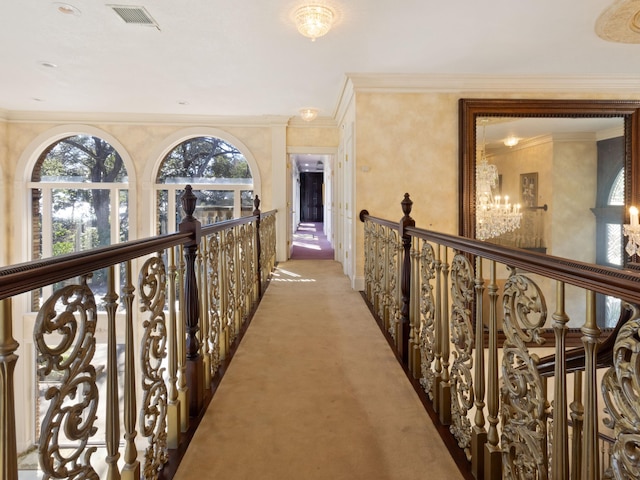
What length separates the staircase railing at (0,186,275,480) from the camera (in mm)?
825

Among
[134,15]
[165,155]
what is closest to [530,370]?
[134,15]

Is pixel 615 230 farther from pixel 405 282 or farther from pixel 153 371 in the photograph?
pixel 153 371

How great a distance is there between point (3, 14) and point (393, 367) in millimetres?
4471

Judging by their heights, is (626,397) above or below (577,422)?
above

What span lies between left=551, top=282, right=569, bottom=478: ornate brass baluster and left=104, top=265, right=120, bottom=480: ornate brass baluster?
1.25 metres

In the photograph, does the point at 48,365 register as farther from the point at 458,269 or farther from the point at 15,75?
the point at 15,75

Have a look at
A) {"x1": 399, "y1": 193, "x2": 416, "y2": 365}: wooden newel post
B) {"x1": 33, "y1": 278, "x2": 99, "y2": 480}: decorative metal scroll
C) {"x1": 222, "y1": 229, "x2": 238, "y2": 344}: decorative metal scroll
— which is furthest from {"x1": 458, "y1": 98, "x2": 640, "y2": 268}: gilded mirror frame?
{"x1": 33, "y1": 278, "x2": 99, "y2": 480}: decorative metal scroll

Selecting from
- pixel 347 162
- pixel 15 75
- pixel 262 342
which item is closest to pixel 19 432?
pixel 15 75

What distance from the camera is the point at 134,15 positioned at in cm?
338

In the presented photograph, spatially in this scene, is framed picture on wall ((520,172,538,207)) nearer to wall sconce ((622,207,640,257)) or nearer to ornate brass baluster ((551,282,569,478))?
wall sconce ((622,207,640,257))

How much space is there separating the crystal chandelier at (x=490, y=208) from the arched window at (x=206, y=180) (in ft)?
13.5

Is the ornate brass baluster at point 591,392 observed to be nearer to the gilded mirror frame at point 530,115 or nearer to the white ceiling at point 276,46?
the white ceiling at point 276,46

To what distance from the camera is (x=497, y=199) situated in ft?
16.4

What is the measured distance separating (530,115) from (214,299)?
4654mm
